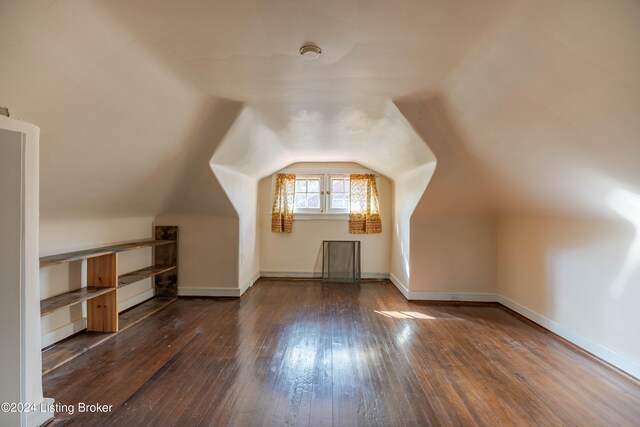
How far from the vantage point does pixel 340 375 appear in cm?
215

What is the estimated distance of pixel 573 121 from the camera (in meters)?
1.74

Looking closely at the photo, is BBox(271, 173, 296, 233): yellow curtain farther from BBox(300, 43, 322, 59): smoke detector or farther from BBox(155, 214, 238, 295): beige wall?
BBox(300, 43, 322, 59): smoke detector

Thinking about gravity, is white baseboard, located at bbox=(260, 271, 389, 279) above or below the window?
below

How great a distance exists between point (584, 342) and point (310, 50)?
3.36 meters

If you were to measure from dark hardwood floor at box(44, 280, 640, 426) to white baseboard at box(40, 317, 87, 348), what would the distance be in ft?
1.26

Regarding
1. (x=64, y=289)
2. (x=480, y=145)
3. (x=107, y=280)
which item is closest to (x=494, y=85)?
(x=480, y=145)

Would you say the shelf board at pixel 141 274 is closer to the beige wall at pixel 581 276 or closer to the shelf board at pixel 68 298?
the shelf board at pixel 68 298

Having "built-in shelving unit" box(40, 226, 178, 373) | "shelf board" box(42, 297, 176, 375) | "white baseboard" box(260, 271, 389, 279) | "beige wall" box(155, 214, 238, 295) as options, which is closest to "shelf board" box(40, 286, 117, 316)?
"built-in shelving unit" box(40, 226, 178, 373)

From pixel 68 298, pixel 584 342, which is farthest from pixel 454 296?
pixel 68 298

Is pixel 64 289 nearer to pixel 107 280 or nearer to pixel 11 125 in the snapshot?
pixel 107 280

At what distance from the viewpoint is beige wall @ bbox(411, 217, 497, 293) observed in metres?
3.97

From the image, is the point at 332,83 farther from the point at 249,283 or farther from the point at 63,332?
the point at 249,283

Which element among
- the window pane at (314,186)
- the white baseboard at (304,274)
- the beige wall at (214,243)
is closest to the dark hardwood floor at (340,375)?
the beige wall at (214,243)

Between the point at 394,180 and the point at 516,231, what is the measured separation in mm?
1990
